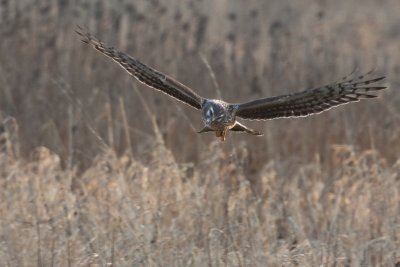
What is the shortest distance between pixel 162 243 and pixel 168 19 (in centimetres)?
418

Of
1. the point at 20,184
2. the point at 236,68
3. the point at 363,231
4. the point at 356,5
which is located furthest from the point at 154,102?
the point at 356,5

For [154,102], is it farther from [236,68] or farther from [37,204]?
[37,204]

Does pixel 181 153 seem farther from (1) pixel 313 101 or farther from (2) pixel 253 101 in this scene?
(2) pixel 253 101

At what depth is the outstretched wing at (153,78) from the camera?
214 inches

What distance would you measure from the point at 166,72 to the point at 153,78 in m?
3.62

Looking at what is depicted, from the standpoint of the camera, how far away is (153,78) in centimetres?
561

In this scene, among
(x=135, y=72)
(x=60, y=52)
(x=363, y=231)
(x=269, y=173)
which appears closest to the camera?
(x=135, y=72)

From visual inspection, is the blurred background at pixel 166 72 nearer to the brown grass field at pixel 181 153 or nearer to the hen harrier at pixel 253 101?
the brown grass field at pixel 181 153

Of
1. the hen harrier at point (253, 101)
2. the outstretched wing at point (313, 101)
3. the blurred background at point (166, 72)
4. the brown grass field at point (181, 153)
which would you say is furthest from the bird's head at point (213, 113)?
the blurred background at point (166, 72)

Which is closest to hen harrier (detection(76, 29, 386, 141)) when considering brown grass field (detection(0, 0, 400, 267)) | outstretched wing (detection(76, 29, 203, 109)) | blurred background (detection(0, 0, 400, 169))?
outstretched wing (detection(76, 29, 203, 109))

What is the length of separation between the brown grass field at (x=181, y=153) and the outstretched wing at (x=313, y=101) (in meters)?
0.31

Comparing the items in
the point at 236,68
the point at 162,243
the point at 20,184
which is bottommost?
the point at 162,243

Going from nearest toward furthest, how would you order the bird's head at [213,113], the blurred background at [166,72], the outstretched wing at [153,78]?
the bird's head at [213,113] < the outstretched wing at [153,78] < the blurred background at [166,72]

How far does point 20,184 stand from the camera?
6.90 m
